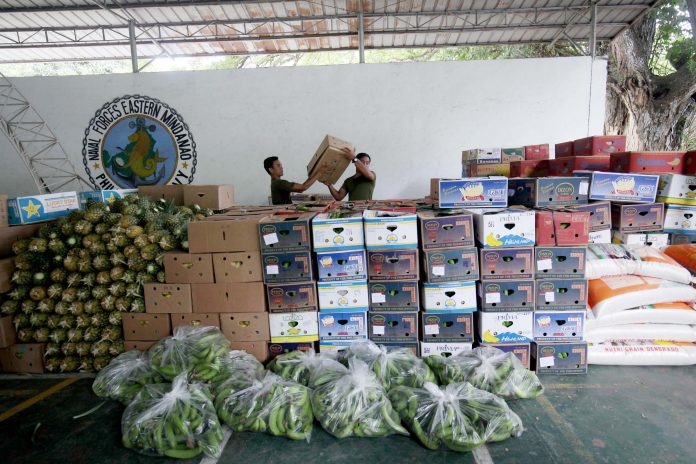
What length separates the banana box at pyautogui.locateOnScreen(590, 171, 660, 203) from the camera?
11.7ft

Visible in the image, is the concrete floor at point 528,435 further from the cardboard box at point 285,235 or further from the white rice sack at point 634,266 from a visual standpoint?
the cardboard box at point 285,235

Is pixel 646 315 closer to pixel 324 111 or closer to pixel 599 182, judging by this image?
pixel 599 182

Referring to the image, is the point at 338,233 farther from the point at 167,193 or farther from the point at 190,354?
the point at 167,193

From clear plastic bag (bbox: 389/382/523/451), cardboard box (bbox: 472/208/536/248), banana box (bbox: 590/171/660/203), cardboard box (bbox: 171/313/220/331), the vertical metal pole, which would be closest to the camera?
clear plastic bag (bbox: 389/382/523/451)

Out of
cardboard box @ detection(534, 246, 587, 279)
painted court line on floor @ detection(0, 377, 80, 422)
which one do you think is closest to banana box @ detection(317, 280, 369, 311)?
cardboard box @ detection(534, 246, 587, 279)

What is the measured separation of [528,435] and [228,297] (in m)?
2.26

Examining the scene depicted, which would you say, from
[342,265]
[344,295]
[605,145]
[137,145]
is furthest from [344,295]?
[137,145]

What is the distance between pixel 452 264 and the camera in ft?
9.82

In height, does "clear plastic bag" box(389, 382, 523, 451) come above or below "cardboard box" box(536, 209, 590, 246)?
below

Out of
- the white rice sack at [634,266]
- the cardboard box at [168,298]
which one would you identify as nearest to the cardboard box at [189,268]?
the cardboard box at [168,298]

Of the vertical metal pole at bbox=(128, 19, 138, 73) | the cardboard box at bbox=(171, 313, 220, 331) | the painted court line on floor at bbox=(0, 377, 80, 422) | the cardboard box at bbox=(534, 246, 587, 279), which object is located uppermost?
the vertical metal pole at bbox=(128, 19, 138, 73)

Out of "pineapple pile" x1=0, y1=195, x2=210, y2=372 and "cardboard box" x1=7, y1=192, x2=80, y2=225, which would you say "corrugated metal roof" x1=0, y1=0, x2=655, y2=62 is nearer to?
"cardboard box" x1=7, y1=192, x2=80, y2=225

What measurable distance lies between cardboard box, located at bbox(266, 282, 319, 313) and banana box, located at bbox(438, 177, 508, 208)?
1.35 m

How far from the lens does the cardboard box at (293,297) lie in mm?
3084
